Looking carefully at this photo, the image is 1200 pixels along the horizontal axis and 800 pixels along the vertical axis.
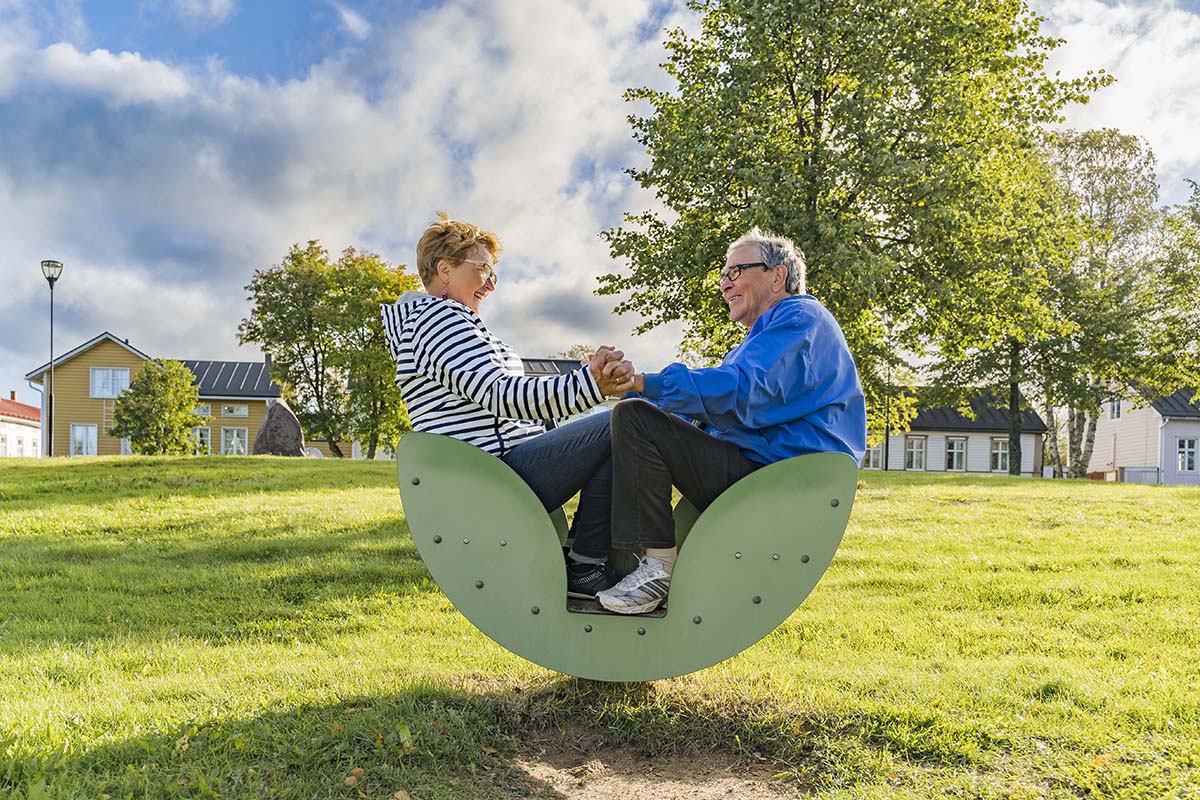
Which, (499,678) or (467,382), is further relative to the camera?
(499,678)

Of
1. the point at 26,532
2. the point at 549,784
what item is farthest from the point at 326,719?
the point at 26,532

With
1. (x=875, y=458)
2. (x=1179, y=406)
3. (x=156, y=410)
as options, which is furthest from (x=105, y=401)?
(x=1179, y=406)

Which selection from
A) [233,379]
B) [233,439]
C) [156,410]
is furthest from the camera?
[233,379]

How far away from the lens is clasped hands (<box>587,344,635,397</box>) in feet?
10.7

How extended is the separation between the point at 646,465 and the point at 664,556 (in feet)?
1.27

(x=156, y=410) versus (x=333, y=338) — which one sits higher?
(x=333, y=338)

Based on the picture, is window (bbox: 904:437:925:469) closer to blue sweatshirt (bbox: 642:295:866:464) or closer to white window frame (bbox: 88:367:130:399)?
white window frame (bbox: 88:367:130:399)

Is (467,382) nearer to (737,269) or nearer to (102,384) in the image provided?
(737,269)

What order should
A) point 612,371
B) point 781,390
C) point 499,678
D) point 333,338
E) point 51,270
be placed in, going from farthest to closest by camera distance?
point 333,338, point 51,270, point 499,678, point 781,390, point 612,371

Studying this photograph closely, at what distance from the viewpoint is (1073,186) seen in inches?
1244

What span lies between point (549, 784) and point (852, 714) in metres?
1.56

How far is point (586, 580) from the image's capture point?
377 centimetres

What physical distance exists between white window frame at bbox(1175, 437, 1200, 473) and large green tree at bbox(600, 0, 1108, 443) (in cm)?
3344

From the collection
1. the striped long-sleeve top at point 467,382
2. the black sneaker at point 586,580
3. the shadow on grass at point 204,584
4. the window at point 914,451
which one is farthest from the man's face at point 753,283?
the window at point 914,451
